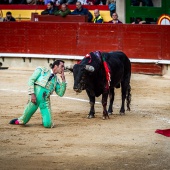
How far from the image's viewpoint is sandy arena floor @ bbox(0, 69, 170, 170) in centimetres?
930

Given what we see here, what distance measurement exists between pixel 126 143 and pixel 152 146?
389 mm

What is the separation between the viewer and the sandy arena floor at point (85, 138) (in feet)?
30.5

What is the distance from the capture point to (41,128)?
1187 centimetres

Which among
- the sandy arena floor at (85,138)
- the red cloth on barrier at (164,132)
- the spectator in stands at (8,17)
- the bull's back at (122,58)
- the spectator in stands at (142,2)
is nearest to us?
the sandy arena floor at (85,138)

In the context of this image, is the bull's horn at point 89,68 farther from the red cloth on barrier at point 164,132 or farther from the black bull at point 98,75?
the red cloth on barrier at point 164,132

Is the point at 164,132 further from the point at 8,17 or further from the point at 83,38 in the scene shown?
the point at 8,17

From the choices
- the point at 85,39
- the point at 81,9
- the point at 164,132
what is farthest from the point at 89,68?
the point at 81,9

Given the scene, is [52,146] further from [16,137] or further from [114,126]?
[114,126]

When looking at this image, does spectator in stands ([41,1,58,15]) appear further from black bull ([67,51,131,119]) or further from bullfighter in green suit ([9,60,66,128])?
bullfighter in green suit ([9,60,66,128])

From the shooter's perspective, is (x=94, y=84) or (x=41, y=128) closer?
(x=41, y=128)

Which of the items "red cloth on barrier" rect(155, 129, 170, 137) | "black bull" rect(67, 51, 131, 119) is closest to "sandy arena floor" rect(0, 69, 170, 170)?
"red cloth on barrier" rect(155, 129, 170, 137)

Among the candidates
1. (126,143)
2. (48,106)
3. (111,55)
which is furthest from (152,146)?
(111,55)

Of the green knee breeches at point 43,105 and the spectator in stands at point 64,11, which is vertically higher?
the spectator in stands at point 64,11

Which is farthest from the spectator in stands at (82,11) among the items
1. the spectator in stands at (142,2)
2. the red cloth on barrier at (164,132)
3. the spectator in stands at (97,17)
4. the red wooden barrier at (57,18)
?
the red cloth on barrier at (164,132)
